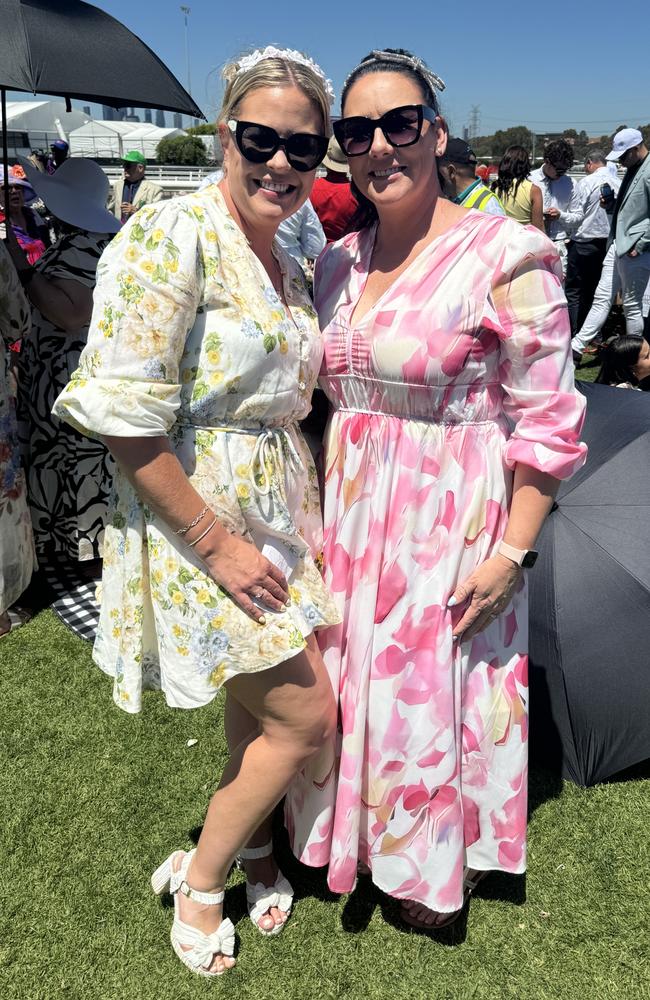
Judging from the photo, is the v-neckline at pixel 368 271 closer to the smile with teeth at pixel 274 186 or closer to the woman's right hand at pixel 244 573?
the smile with teeth at pixel 274 186

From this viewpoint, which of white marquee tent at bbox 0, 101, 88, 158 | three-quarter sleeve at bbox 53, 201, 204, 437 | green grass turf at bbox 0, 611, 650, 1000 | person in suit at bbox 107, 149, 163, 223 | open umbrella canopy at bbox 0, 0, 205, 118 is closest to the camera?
three-quarter sleeve at bbox 53, 201, 204, 437

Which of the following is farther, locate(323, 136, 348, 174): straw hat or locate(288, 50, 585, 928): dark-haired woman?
locate(323, 136, 348, 174): straw hat

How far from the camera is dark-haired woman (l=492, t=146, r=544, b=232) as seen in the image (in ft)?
24.8

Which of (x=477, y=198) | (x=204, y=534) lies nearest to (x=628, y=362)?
(x=477, y=198)

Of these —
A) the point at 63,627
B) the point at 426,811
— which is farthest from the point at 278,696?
the point at 63,627

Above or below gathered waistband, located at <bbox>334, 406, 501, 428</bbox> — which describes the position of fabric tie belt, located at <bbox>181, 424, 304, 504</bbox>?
below

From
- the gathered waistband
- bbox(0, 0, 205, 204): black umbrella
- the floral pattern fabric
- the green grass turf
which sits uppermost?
bbox(0, 0, 205, 204): black umbrella

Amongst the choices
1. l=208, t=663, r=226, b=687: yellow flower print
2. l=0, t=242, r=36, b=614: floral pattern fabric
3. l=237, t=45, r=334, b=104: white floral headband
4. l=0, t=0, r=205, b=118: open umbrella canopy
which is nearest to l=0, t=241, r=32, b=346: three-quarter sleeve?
l=0, t=242, r=36, b=614: floral pattern fabric

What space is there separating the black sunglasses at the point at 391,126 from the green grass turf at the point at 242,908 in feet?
6.80

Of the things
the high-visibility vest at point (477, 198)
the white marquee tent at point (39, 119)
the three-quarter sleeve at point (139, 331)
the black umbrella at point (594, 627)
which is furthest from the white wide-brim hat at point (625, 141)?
the white marquee tent at point (39, 119)

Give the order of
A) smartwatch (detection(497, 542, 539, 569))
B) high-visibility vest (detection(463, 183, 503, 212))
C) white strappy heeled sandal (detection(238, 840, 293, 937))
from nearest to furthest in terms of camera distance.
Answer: smartwatch (detection(497, 542, 539, 569)) < white strappy heeled sandal (detection(238, 840, 293, 937)) < high-visibility vest (detection(463, 183, 503, 212))

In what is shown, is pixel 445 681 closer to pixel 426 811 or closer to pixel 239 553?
pixel 426 811

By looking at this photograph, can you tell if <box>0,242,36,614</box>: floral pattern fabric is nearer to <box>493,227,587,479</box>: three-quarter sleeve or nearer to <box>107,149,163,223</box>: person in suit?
<box>493,227,587,479</box>: three-quarter sleeve

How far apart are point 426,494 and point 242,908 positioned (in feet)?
4.47
